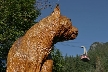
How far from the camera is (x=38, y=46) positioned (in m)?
5.91

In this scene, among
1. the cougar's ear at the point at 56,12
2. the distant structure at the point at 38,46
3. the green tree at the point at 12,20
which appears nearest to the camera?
the distant structure at the point at 38,46

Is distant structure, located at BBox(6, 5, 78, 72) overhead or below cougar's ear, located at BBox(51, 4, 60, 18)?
below

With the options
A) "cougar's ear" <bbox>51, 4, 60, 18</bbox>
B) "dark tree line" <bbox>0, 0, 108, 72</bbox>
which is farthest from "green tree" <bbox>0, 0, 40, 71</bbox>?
"cougar's ear" <bbox>51, 4, 60, 18</bbox>

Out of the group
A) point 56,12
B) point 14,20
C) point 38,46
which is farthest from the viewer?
point 14,20

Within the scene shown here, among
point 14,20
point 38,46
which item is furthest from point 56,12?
point 14,20

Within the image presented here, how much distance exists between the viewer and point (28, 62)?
5.75m

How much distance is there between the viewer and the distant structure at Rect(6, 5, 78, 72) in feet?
18.9

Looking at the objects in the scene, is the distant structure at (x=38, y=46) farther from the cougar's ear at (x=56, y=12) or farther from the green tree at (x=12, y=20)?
the green tree at (x=12, y=20)

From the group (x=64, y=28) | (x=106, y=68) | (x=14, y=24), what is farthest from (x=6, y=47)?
(x=106, y=68)

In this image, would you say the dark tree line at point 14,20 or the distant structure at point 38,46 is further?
the dark tree line at point 14,20

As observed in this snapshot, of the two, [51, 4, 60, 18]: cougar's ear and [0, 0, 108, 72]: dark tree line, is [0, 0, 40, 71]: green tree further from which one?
[51, 4, 60, 18]: cougar's ear

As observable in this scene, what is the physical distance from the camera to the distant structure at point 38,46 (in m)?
5.76

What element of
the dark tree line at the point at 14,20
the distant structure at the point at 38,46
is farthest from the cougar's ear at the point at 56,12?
the dark tree line at the point at 14,20

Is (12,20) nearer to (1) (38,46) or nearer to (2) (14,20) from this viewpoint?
(2) (14,20)
